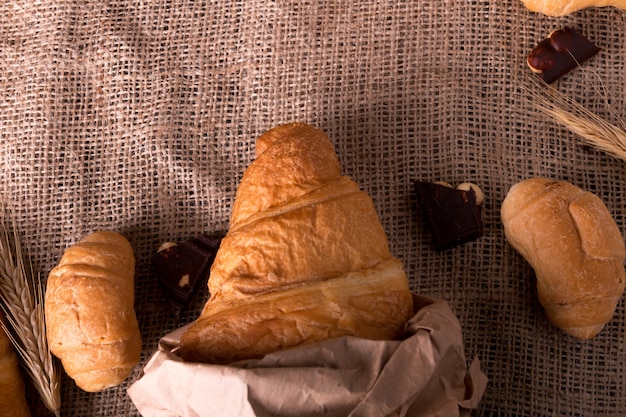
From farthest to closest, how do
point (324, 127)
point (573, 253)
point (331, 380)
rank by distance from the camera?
point (324, 127) → point (573, 253) → point (331, 380)

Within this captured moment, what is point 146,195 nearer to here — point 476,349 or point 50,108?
point 50,108

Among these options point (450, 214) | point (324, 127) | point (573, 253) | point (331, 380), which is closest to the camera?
point (331, 380)

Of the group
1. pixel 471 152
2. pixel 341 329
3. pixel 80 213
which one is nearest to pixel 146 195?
pixel 80 213

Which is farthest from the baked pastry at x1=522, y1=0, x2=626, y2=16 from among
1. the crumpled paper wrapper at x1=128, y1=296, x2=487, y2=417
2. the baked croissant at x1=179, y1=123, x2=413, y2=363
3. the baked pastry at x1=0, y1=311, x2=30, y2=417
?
the baked pastry at x1=0, y1=311, x2=30, y2=417

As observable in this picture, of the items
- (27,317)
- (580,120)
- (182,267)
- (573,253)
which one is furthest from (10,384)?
(580,120)

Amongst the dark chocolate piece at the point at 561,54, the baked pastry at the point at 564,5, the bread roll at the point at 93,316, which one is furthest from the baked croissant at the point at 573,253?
the bread roll at the point at 93,316

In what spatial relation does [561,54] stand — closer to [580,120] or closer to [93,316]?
[580,120]

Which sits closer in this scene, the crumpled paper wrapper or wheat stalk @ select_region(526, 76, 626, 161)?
the crumpled paper wrapper

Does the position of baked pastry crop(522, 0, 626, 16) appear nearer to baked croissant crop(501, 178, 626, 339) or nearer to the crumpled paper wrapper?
baked croissant crop(501, 178, 626, 339)
